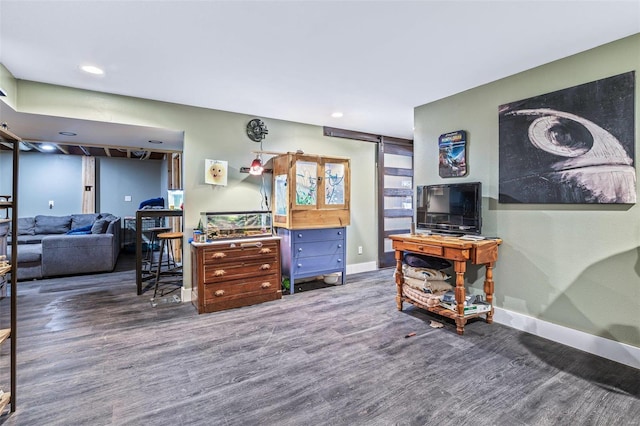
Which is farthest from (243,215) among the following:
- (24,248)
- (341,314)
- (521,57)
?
(24,248)

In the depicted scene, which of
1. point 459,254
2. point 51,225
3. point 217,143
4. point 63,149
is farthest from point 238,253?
point 63,149

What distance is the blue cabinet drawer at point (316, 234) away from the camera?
3.99 m

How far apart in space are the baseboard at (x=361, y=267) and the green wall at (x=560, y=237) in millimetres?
2120

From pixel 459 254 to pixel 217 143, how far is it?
10.1ft

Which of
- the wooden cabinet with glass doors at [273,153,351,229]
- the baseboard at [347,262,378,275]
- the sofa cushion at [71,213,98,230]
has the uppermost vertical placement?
the wooden cabinet with glass doors at [273,153,351,229]

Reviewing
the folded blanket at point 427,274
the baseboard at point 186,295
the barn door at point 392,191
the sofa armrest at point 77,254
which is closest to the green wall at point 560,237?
the folded blanket at point 427,274

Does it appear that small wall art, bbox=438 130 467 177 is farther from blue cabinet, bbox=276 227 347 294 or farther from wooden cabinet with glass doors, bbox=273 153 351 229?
blue cabinet, bbox=276 227 347 294

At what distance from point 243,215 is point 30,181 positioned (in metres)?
6.62

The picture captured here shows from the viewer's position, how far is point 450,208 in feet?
10.4

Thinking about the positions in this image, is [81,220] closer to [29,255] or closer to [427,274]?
[29,255]

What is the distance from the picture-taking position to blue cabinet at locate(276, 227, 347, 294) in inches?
157

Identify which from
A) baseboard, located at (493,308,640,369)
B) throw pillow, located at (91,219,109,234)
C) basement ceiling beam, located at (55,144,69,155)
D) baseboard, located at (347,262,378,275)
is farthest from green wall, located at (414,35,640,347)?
basement ceiling beam, located at (55,144,69,155)

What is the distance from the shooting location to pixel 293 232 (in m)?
3.97

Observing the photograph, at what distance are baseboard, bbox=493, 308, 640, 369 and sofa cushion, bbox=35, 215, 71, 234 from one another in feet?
26.7
